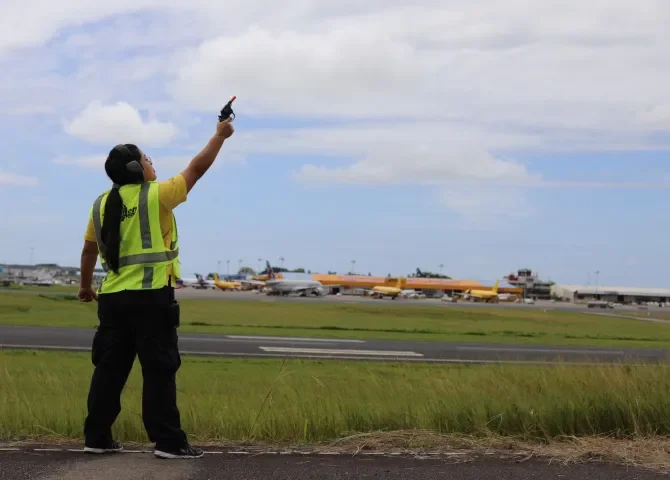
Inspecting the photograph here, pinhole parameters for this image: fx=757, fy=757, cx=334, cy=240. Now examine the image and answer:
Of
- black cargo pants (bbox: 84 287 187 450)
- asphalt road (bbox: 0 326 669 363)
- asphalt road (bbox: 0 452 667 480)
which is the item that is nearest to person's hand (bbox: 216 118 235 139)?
black cargo pants (bbox: 84 287 187 450)

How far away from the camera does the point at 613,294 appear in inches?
7062

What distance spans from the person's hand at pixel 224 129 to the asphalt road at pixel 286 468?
219 centimetres

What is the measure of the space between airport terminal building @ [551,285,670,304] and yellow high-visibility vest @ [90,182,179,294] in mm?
176732

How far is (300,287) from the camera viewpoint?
91.9 m

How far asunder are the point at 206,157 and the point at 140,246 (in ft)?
2.51

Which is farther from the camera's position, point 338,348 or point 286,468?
point 338,348

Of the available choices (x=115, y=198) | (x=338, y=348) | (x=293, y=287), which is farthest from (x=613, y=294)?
(x=115, y=198)

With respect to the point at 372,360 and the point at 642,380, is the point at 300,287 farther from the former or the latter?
the point at 642,380

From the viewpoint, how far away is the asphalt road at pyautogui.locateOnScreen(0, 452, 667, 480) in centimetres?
454

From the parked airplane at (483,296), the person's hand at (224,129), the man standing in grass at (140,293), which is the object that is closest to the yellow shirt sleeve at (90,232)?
the man standing in grass at (140,293)

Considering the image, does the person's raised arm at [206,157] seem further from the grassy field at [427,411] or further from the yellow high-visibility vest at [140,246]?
the grassy field at [427,411]

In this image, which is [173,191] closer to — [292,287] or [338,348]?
[338,348]

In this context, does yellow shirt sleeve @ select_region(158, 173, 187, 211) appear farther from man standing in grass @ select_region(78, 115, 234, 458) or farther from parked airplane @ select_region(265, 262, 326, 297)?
parked airplane @ select_region(265, 262, 326, 297)

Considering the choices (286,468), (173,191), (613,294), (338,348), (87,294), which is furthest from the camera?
(613,294)
